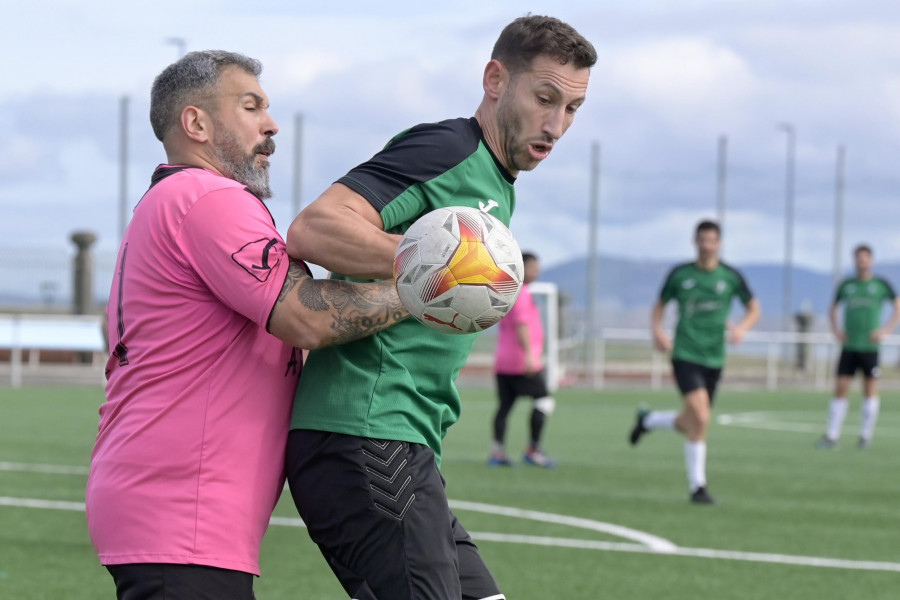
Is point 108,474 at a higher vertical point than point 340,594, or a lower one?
higher

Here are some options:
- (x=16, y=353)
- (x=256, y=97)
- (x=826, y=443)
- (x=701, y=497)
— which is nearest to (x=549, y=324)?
(x=16, y=353)

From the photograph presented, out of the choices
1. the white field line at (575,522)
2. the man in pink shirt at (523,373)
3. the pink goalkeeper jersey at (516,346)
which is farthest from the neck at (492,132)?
the pink goalkeeper jersey at (516,346)

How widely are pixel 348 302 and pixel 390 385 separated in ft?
0.90

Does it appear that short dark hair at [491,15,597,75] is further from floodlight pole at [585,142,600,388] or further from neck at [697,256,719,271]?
floodlight pole at [585,142,600,388]

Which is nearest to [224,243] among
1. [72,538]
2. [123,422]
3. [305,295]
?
[305,295]

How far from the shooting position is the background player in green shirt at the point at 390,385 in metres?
3.33

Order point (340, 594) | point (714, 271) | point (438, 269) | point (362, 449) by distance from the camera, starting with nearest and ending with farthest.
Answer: point (438, 269) < point (362, 449) < point (340, 594) < point (714, 271)

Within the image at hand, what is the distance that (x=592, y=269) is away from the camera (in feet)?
105

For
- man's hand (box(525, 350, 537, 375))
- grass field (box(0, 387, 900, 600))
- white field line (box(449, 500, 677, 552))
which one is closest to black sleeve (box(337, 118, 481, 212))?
grass field (box(0, 387, 900, 600))

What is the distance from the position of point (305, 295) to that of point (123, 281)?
49 centimetres

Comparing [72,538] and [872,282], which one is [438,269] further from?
[872,282]

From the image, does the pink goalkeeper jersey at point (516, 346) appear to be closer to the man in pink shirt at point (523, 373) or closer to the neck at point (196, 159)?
the man in pink shirt at point (523, 373)

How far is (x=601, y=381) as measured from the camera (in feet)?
104

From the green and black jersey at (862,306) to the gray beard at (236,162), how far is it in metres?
14.9
